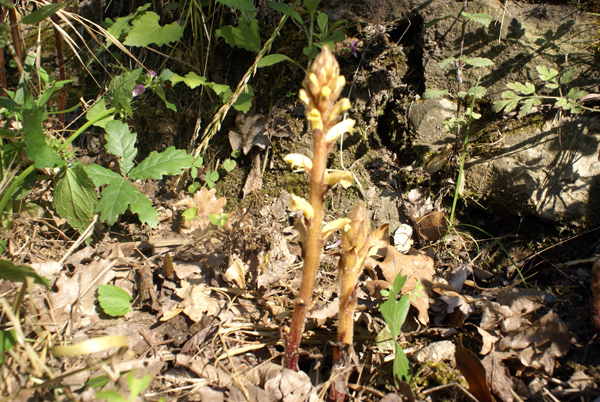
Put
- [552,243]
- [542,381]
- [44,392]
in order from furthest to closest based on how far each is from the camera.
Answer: [552,243] → [542,381] → [44,392]

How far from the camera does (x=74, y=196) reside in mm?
2209

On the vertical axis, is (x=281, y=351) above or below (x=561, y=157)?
below

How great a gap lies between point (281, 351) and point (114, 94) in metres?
1.97

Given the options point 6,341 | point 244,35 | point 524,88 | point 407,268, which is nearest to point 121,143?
point 244,35

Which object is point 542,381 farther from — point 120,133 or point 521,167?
point 120,133

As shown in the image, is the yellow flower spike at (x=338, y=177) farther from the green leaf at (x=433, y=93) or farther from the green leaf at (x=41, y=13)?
the green leaf at (x=41, y=13)

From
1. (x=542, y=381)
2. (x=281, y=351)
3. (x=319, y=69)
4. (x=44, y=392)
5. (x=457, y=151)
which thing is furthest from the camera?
(x=457, y=151)

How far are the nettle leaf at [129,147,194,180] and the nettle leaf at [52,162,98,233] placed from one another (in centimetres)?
25

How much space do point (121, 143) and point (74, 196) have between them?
1.35 ft

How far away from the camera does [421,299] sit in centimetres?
197

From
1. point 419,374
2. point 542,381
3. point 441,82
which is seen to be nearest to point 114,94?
point 441,82

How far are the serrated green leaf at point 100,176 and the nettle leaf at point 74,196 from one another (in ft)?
0.11

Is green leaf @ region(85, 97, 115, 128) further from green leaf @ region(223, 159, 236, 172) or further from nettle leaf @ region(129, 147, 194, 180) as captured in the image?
green leaf @ region(223, 159, 236, 172)

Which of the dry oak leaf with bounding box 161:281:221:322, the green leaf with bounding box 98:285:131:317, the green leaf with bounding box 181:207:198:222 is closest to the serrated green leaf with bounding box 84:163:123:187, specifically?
the green leaf with bounding box 181:207:198:222
